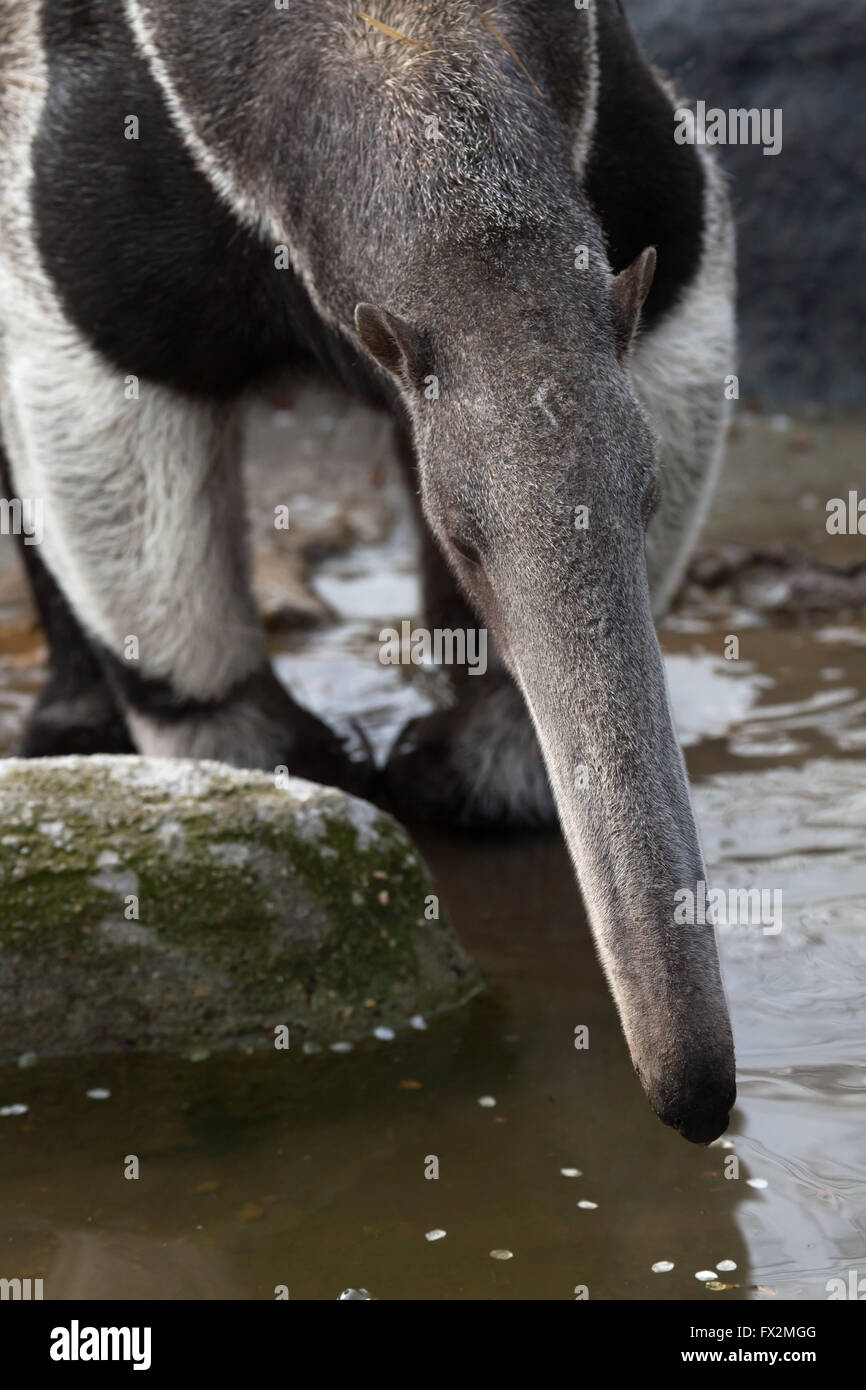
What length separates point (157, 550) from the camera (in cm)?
501

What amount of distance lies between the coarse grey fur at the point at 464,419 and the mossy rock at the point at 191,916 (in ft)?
2.79

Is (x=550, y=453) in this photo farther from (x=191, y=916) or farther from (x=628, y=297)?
(x=191, y=916)

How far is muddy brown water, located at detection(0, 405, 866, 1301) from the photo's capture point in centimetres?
317

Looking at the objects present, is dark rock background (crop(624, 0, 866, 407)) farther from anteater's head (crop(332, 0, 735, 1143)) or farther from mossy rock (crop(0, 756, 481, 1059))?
mossy rock (crop(0, 756, 481, 1059))

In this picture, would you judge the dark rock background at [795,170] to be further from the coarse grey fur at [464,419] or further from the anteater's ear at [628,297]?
the anteater's ear at [628,297]

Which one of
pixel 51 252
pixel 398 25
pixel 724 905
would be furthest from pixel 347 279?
pixel 724 905

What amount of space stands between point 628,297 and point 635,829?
1198mm

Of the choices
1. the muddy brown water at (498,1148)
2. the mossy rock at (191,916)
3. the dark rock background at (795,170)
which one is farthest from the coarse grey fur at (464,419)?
the dark rock background at (795,170)

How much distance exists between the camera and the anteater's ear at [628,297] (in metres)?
3.47

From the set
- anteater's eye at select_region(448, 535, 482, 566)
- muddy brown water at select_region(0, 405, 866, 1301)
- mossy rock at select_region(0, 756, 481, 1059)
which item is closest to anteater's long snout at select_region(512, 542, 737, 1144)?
anteater's eye at select_region(448, 535, 482, 566)

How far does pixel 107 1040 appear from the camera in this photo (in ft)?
13.0

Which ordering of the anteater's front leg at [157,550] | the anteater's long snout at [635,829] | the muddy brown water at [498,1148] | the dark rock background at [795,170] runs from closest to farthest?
the anteater's long snout at [635,829], the muddy brown water at [498,1148], the anteater's front leg at [157,550], the dark rock background at [795,170]
